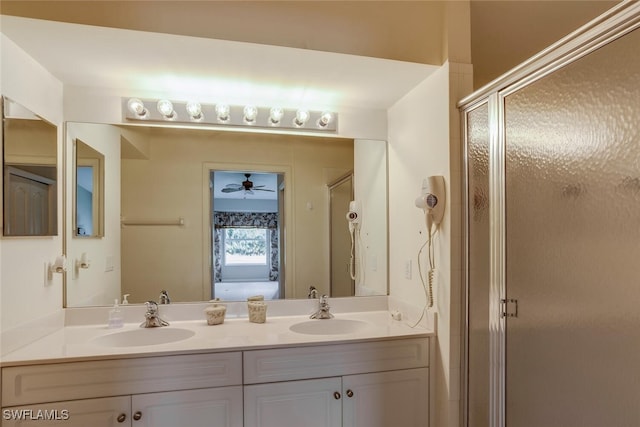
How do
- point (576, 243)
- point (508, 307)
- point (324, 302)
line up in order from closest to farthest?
point (576, 243) < point (508, 307) < point (324, 302)

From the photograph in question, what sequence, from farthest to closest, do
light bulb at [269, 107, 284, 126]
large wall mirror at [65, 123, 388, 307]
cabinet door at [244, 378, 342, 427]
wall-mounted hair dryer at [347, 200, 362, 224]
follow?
1. wall-mounted hair dryer at [347, 200, 362, 224]
2. light bulb at [269, 107, 284, 126]
3. large wall mirror at [65, 123, 388, 307]
4. cabinet door at [244, 378, 342, 427]

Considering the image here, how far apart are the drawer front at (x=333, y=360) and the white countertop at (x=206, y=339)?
4 centimetres

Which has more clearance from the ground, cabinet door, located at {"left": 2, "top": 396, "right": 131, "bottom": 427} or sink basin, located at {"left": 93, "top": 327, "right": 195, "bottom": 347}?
sink basin, located at {"left": 93, "top": 327, "right": 195, "bottom": 347}

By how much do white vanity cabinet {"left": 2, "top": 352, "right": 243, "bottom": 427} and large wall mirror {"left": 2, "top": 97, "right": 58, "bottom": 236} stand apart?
59 cm

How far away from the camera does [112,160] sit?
6.24 feet

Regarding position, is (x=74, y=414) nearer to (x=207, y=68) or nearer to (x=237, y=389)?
(x=237, y=389)

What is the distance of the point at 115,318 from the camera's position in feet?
5.85

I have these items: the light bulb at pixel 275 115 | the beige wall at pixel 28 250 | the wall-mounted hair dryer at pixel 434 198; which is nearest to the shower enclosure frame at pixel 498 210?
the wall-mounted hair dryer at pixel 434 198

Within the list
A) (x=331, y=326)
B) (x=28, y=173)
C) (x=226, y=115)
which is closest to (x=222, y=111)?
(x=226, y=115)

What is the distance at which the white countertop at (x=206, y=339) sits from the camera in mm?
1353

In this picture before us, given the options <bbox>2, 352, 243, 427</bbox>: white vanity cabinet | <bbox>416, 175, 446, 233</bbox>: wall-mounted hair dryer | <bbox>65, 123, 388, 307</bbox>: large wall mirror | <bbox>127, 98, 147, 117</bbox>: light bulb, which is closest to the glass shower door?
<bbox>416, 175, 446, 233</bbox>: wall-mounted hair dryer

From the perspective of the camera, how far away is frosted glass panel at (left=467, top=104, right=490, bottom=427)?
4.65 feet

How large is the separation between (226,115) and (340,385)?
1.53 metres

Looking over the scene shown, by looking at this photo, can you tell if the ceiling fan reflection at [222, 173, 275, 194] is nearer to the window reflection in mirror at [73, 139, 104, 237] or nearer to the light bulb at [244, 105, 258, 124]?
the light bulb at [244, 105, 258, 124]
